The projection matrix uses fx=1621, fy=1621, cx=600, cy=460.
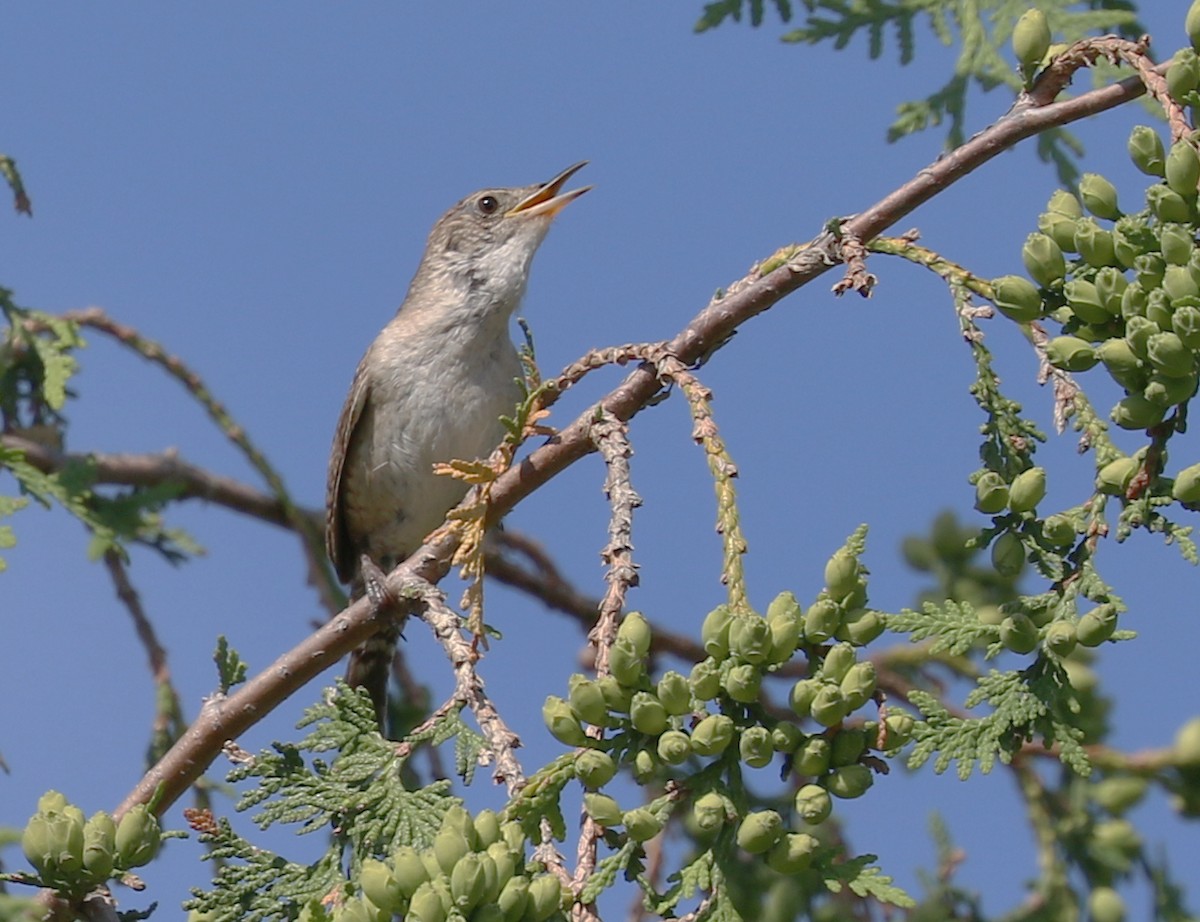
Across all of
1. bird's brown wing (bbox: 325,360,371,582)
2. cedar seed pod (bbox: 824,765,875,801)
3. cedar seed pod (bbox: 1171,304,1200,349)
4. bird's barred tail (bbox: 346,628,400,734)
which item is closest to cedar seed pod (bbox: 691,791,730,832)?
cedar seed pod (bbox: 824,765,875,801)

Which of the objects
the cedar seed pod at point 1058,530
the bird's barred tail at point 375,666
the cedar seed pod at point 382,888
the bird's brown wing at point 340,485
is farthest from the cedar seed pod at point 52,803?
the bird's brown wing at point 340,485

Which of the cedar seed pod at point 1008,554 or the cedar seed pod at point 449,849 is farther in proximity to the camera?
the cedar seed pod at point 1008,554

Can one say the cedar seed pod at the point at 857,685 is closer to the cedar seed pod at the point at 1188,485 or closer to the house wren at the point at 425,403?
the cedar seed pod at the point at 1188,485

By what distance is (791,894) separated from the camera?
266 centimetres

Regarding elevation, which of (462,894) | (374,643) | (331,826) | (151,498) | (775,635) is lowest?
(462,894)

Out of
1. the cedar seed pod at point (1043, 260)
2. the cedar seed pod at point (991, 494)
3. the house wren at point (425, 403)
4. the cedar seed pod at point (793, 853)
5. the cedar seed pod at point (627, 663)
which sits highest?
the house wren at point (425, 403)

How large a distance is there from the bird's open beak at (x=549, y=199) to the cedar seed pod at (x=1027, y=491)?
383cm

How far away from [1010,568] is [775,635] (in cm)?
49

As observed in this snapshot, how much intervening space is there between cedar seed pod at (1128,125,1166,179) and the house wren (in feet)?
10.6

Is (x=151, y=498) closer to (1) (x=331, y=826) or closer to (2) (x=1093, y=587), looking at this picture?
(1) (x=331, y=826)

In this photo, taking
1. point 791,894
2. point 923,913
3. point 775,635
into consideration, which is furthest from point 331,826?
point 923,913

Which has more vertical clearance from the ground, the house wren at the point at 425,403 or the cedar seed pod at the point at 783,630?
the house wren at the point at 425,403

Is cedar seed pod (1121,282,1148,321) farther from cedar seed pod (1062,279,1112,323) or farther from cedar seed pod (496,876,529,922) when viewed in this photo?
cedar seed pod (496,876,529,922)

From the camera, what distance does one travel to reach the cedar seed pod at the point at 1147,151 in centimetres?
234
